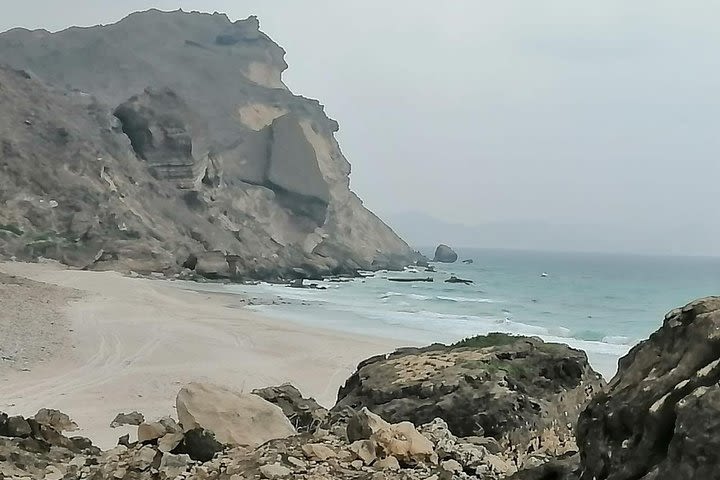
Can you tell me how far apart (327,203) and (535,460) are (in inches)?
2869

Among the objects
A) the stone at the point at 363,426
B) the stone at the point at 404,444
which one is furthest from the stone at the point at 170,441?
the stone at the point at 404,444

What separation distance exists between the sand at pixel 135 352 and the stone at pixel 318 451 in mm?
4845

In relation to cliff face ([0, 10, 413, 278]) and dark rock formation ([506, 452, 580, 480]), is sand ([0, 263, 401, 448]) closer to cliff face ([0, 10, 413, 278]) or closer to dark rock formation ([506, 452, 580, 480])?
dark rock formation ([506, 452, 580, 480])

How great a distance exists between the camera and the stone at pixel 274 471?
449cm

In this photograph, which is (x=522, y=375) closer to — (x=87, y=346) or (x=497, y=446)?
(x=497, y=446)

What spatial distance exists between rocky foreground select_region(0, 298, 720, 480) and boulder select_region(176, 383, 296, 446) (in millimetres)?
13

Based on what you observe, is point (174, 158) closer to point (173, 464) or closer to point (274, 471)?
point (173, 464)

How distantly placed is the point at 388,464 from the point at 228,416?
1.59 meters

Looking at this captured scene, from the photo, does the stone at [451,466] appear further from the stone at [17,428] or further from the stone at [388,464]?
the stone at [17,428]

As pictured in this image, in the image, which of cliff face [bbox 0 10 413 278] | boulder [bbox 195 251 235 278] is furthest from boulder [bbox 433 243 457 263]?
boulder [bbox 195 251 235 278]

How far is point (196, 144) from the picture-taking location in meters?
65.4

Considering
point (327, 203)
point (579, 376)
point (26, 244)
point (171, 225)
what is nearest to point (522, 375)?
point (579, 376)

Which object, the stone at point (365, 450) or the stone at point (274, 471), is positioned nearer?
the stone at point (274, 471)

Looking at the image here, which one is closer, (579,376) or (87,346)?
(579,376)
